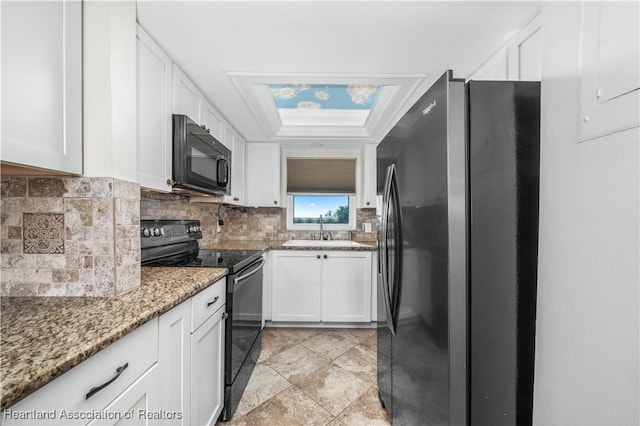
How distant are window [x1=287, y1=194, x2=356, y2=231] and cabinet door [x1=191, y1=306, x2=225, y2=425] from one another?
2.12 metres

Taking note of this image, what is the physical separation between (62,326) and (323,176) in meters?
2.92

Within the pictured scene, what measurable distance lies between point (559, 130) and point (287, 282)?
2417mm

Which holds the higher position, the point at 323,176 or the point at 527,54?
the point at 527,54

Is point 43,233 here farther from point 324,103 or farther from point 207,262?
point 324,103

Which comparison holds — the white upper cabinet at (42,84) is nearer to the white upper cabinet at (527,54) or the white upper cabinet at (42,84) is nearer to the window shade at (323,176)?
the white upper cabinet at (527,54)

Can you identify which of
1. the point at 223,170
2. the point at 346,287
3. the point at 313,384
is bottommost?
the point at 313,384

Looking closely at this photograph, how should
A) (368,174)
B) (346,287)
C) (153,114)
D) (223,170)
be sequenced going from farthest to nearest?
1. (368,174)
2. (346,287)
3. (223,170)
4. (153,114)

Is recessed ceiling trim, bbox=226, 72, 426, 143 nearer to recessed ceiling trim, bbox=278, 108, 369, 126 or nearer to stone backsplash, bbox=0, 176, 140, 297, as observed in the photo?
recessed ceiling trim, bbox=278, 108, 369, 126

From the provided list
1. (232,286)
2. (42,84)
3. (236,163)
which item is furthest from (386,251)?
(236,163)

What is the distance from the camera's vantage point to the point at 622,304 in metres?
0.57

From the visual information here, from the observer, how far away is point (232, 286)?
4.67 ft

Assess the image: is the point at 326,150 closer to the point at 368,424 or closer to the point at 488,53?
the point at 488,53

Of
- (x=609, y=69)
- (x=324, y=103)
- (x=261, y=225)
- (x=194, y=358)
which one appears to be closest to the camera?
(x=609, y=69)

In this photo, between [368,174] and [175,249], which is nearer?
[175,249]
